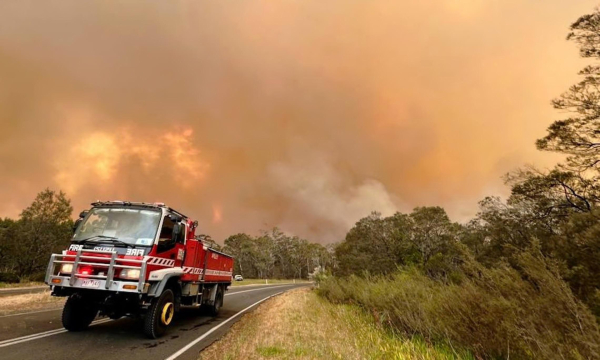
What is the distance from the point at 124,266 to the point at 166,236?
1.38 m

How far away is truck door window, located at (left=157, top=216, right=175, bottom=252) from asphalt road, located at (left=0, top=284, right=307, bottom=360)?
227 cm

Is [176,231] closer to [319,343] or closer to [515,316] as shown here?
[319,343]

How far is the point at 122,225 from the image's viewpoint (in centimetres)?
821

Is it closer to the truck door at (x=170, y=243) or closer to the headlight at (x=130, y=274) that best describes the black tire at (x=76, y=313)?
the headlight at (x=130, y=274)

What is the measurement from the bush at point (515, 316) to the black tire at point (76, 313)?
8.26m

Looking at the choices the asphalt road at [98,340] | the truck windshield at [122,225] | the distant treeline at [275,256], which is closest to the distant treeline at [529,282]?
the asphalt road at [98,340]

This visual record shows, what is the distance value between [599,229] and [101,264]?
975 cm

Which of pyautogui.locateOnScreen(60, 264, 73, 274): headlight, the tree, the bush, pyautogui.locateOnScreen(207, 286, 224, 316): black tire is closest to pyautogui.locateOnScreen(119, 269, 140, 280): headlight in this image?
pyautogui.locateOnScreen(60, 264, 73, 274): headlight

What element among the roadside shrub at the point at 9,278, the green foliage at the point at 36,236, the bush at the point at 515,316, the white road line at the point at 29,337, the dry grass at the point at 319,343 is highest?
the green foliage at the point at 36,236

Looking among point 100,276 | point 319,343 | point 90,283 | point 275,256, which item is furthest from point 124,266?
point 275,256

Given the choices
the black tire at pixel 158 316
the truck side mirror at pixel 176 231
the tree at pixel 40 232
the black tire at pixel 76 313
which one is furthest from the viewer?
the tree at pixel 40 232

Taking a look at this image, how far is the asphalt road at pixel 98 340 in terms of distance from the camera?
618cm

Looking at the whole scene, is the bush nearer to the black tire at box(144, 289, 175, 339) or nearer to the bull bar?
the black tire at box(144, 289, 175, 339)

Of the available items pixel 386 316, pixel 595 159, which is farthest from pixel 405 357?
pixel 595 159
